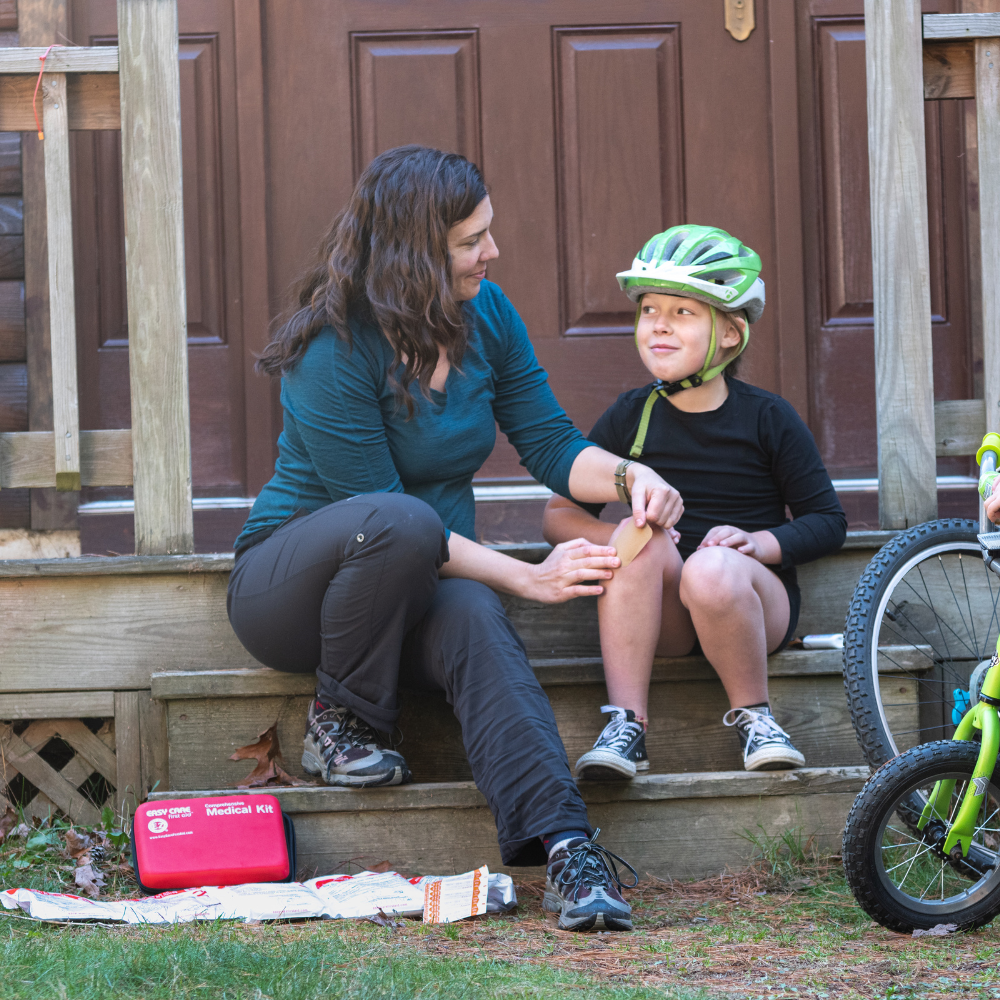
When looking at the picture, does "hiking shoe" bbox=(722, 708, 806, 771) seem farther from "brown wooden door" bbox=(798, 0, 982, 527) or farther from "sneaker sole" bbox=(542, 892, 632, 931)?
"brown wooden door" bbox=(798, 0, 982, 527)

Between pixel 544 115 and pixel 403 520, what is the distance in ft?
6.54

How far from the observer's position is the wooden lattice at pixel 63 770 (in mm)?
2900

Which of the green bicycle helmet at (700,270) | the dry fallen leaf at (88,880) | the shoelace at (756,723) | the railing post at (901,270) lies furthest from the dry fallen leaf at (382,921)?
the railing post at (901,270)

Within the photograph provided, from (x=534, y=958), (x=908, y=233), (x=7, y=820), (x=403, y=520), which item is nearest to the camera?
(x=534, y=958)

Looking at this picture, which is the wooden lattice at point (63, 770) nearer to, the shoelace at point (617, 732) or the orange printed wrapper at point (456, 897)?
the orange printed wrapper at point (456, 897)

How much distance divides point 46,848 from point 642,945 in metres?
1.40

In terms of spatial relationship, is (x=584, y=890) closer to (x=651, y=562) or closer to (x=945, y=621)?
(x=651, y=562)

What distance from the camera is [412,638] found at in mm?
2512

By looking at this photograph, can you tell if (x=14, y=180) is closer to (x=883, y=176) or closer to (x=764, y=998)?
(x=883, y=176)

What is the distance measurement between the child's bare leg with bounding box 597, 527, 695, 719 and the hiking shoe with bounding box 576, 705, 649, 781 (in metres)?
0.03

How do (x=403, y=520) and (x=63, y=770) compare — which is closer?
(x=403, y=520)

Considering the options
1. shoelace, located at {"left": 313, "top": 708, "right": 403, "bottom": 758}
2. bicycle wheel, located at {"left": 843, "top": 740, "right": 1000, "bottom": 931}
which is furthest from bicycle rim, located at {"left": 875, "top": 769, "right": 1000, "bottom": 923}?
shoelace, located at {"left": 313, "top": 708, "right": 403, "bottom": 758}

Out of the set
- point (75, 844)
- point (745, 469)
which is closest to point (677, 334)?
point (745, 469)

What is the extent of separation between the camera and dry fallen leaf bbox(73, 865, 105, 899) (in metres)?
2.43
